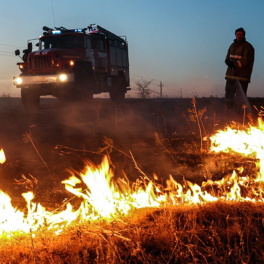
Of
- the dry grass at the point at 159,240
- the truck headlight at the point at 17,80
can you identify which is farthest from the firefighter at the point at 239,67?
the truck headlight at the point at 17,80

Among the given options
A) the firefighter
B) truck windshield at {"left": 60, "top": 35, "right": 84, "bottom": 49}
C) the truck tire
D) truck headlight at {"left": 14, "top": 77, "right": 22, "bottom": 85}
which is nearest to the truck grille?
truck headlight at {"left": 14, "top": 77, "right": 22, "bottom": 85}

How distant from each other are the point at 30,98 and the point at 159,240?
10697 mm

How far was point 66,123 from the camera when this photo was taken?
10055 mm

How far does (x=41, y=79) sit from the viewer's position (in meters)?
11.7

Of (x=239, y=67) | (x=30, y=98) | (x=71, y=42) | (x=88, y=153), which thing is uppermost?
(x=71, y=42)

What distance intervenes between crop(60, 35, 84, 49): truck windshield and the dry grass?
388 inches

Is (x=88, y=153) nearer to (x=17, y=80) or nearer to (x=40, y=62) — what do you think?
(x=40, y=62)

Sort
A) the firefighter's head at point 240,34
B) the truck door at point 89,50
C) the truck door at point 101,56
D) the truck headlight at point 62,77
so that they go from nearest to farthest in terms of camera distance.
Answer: the firefighter's head at point 240,34, the truck headlight at point 62,77, the truck door at point 89,50, the truck door at point 101,56

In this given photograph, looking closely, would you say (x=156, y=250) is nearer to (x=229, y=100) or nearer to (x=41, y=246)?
(x=41, y=246)

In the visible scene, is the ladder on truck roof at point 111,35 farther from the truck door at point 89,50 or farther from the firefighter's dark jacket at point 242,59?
the firefighter's dark jacket at point 242,59

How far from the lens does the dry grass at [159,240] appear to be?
2.60m

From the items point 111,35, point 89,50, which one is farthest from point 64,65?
point 111,35

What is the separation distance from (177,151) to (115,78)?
963 centimetres

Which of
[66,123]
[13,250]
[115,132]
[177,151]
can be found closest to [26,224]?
[13,250]
